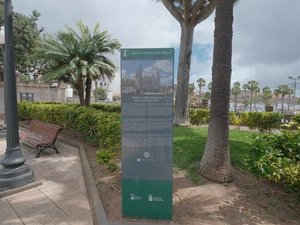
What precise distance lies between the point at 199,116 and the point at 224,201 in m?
9.04

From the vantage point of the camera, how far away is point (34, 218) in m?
2.69

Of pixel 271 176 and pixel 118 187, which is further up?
pixel 271 176

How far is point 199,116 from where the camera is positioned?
1177 centimetres

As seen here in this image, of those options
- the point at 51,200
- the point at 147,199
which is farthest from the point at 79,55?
the point at 147,199

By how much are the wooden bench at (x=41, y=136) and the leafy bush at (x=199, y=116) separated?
8.48 m

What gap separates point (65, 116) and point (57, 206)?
451 centimetres

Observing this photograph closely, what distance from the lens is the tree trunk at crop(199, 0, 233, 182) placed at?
3492 millimetres

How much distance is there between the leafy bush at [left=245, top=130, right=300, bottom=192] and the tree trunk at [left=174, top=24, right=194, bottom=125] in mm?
5901

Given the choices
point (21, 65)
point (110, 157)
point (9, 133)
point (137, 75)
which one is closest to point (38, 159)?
point (9, 133)

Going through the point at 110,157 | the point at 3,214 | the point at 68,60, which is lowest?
the point at 3,214

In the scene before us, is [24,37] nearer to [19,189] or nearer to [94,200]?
[19,189]

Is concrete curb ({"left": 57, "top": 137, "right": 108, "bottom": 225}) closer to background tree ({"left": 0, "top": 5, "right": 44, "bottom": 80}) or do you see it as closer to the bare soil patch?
the bare soil patch

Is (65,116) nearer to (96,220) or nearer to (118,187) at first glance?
(118,187)

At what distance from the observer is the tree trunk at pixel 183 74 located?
8750 millimetres
